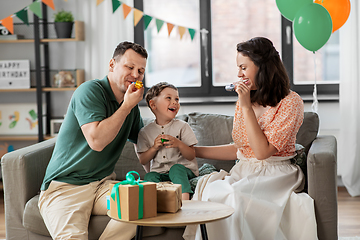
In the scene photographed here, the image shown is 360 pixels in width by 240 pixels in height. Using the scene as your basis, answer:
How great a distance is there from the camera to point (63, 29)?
3.52m

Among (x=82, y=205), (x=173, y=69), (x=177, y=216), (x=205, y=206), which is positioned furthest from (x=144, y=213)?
(x=173, y=69)

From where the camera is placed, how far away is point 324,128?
11.6 feet

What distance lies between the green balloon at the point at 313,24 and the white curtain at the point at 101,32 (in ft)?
5.13

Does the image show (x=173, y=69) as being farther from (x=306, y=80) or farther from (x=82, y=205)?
(x=82, y=205)

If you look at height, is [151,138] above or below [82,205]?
above

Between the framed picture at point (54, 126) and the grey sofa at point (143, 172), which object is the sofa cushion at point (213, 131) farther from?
the framed picture at point (54, 126)

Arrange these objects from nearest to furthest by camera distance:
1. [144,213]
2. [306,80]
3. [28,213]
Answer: [144,213], [28,213], [306,80]

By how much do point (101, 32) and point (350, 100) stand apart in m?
2.23

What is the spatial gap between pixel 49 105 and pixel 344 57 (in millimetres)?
2662

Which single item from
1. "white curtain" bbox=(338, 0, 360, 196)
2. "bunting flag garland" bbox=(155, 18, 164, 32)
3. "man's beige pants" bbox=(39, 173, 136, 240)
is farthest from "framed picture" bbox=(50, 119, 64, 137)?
"white curtain" bbox=(338, 0, 360, 196)

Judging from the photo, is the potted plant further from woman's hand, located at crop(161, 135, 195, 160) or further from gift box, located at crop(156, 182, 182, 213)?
gift box, located at crop(156, 182, 182, 213)

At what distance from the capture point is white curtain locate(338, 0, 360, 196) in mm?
3352

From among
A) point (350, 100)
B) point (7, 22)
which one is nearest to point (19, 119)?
point (7, 22)

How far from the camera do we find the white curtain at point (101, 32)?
3.60m
